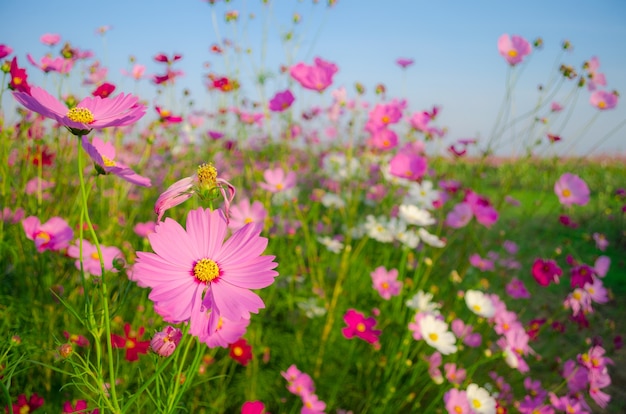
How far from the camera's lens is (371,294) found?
1742 mm

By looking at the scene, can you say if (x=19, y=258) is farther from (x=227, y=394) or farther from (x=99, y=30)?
(x=99, y=30)

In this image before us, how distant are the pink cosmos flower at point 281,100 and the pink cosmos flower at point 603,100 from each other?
137 cm

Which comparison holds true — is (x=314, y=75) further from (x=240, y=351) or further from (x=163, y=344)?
(x=163, y=344)

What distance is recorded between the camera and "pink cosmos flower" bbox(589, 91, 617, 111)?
1.88 m

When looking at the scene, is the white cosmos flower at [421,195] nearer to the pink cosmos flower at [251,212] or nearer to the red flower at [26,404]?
the pink cosmos flower at [251,212]

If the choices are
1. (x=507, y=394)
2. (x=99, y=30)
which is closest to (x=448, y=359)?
(x=507, y=394)

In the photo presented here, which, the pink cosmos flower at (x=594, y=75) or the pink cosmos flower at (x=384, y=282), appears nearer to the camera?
the pink cosmos flower at (x=384, y=282)

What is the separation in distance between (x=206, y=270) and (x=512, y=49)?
1518 millimetres

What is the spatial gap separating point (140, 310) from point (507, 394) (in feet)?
3.76

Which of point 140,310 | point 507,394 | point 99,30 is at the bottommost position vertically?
point 507,394

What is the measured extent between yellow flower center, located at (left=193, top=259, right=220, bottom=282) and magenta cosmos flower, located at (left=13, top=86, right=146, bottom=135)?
0.19 metres

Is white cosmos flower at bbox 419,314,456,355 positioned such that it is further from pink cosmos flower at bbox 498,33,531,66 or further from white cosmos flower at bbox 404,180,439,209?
pink cosmos flower at bbox 498,33,531,66

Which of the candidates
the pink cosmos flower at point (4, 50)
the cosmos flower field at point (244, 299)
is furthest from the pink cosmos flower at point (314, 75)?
the pink cosmos flower at point (4, 50)

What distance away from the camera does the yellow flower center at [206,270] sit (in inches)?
21.2
